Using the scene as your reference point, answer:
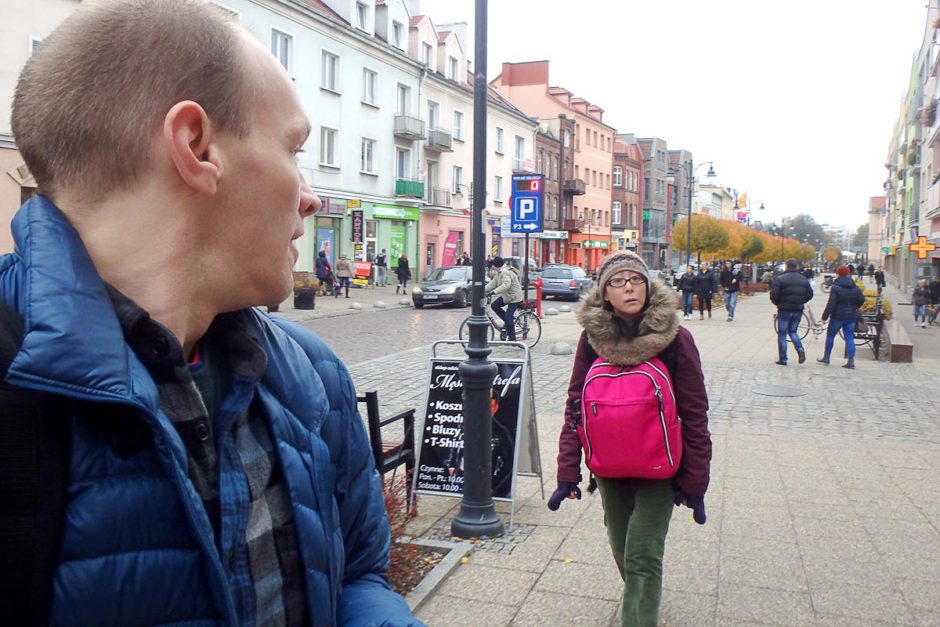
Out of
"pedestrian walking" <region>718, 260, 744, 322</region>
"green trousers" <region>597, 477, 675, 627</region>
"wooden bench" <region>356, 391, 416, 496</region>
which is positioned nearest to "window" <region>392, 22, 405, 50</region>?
"pedestrian walking" <region>718, 260, 744, 322</region>

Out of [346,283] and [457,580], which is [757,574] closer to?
[457,580]

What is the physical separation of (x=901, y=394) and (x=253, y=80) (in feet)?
41.1

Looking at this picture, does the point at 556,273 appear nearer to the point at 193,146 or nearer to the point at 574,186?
the point at 574,186

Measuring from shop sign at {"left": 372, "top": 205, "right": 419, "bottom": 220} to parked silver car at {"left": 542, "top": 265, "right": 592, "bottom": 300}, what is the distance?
8.60 meters

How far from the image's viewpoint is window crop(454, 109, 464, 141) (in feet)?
154

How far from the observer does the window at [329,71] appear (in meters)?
35.1

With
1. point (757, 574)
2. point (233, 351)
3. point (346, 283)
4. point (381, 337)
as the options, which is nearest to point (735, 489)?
point (757, 574)

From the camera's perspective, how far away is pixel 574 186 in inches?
2697

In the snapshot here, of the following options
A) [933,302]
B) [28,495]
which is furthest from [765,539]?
[933,302]

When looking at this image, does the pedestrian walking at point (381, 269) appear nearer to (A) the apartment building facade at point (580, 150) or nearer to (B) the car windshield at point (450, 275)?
(B) the car windshield at point (450, 275)

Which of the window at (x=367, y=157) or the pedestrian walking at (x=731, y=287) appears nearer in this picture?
the pedestrian walking at (x=731, y=287)

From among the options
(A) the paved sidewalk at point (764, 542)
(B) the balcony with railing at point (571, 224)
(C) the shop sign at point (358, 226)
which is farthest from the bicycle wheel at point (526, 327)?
(B) the balcony with railing at point (571, 224)

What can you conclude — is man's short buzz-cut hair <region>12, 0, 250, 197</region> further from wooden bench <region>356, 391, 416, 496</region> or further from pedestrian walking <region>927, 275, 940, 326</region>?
pedestrian walking <region>927, 275, 940, 326</region>

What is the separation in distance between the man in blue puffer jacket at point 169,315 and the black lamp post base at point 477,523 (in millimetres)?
4021
